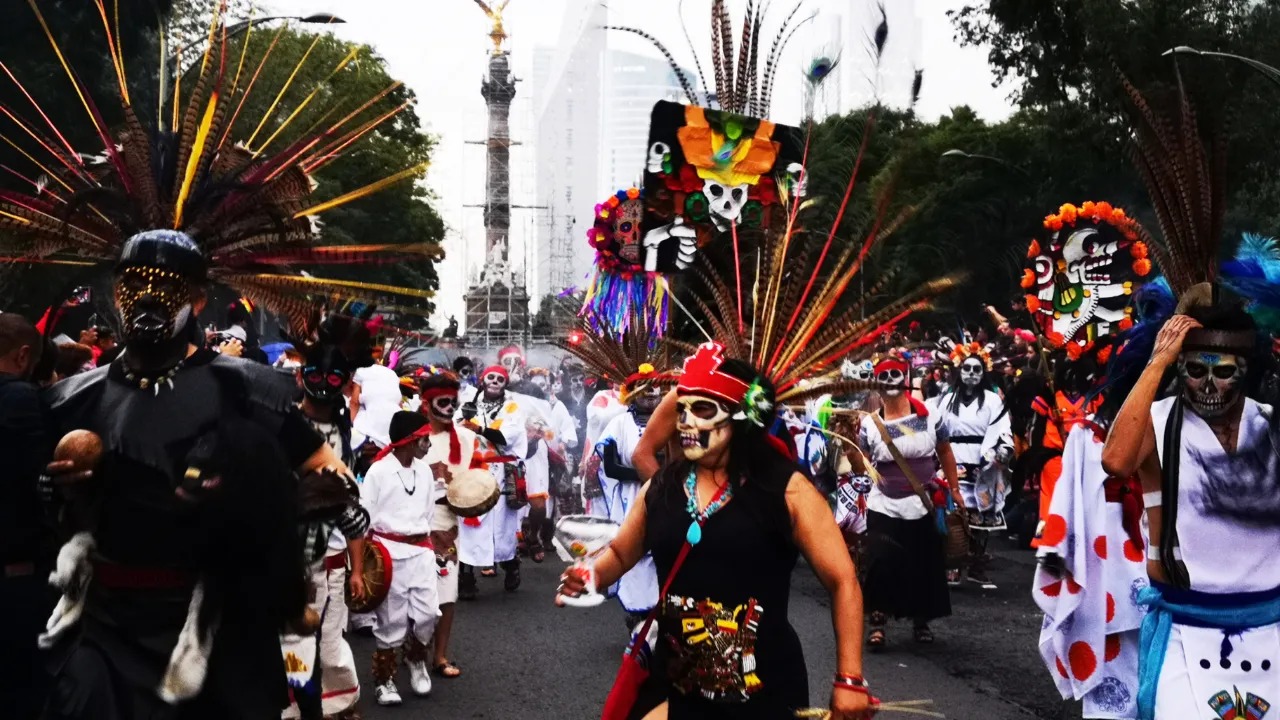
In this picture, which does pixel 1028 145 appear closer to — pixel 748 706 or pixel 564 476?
pixel 564 476

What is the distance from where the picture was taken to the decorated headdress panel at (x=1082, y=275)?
25.1 ft

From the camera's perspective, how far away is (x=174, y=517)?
395cm

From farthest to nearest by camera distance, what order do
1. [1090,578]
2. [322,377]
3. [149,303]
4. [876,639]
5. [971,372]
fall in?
[971,372] → [876,639] → [322,377] → [1090,578] → [149,303]

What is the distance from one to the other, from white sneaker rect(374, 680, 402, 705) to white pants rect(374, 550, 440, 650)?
22 cm

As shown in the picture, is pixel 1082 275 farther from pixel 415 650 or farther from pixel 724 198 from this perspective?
pixel 415 650

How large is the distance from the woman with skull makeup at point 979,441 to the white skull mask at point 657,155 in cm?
697

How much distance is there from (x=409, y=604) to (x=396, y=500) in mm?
616

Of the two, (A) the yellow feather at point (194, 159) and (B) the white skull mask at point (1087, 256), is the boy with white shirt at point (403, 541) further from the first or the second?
(A) the yellow feather at point (194, 159)

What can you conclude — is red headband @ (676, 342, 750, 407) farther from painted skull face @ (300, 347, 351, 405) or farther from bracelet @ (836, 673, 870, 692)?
painted skull face @ (300, 347, 351, 405)

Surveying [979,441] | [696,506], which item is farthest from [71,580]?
[979,441]

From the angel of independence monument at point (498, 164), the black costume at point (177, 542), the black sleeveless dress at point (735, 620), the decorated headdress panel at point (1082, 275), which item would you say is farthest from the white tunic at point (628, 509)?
the angel of independence monument at point (498, 164)

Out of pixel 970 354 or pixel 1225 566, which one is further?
pixel 970 354

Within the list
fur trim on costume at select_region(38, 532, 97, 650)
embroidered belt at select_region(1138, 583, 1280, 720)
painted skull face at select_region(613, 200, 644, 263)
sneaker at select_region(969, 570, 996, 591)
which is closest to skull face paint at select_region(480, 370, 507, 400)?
painted skull face at select_region(613, 200, 644, 263)

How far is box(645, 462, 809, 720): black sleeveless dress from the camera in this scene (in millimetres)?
4539
